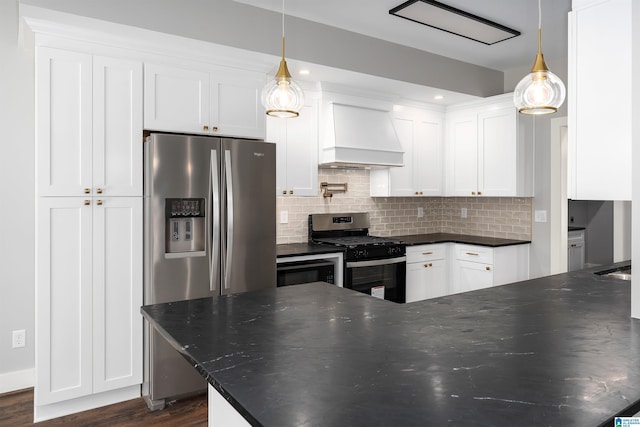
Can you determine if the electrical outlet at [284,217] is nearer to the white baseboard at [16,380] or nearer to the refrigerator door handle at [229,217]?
the refrigerator door handle at [229,217]

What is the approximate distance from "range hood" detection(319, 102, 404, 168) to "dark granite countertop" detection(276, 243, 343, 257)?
77cm

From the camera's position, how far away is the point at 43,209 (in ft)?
8.46

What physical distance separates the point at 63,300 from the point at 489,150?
399 centimetres

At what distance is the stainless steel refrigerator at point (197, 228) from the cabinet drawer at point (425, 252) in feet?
5.31

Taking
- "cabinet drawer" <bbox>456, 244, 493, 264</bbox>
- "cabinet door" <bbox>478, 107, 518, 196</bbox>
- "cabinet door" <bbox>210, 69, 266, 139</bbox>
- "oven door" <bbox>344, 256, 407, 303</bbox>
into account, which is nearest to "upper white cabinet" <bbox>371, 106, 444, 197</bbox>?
"cabinet door" <bbox>478, 107, 518, 196</bbox>

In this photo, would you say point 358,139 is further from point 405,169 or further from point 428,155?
point 428,155

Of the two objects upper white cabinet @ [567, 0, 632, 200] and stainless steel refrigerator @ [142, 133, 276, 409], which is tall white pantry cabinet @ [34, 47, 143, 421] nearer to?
stainless steel refrigerator @ [142, 133, 276, 409]

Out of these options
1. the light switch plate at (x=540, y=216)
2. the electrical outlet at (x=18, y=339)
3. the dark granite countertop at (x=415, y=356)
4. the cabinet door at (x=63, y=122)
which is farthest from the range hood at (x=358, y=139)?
the electrical outlet at (x=18, y=339)

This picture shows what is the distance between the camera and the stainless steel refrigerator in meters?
2.81

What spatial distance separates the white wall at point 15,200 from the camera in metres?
3.10

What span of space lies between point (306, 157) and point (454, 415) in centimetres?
316

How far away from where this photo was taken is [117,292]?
9.21 feet

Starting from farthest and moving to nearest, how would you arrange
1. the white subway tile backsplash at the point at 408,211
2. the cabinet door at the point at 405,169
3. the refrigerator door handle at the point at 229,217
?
the cabinet door at the point at 405,169, the white subway tile backsplash at the point at 408,211, the refrigerator door handle at the point at 229,217

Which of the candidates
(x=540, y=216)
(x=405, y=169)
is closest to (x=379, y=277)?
(x=405, y=169)
